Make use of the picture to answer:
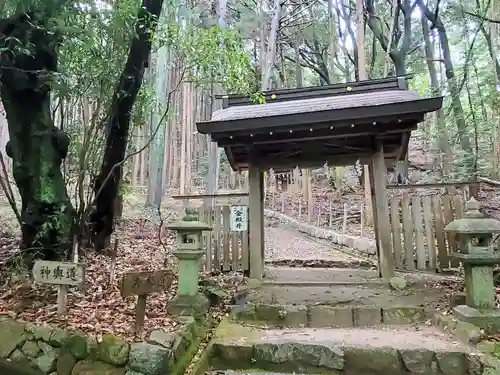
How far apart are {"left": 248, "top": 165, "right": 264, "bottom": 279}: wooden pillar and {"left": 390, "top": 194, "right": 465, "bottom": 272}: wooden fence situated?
2.27 metres

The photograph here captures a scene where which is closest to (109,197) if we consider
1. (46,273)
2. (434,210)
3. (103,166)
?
(103,166)

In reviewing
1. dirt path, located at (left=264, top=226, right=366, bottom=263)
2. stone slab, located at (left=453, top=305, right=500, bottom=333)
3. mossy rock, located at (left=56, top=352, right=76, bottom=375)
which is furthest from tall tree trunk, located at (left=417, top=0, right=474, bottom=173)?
mossy rock, located at (left=56, top=352, right=76, bottom=375)

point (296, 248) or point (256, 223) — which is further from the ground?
point (256, 223)

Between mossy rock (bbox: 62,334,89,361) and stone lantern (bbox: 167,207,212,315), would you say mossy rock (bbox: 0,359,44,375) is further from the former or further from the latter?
stone lantern (bbox: 167,207,212,315)

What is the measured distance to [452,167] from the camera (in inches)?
566

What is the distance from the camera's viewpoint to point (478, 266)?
12.9ft

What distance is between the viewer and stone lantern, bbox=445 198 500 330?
3.89m

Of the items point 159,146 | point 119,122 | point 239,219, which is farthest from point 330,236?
point 119,122

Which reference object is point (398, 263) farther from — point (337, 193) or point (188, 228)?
point (337, 193)

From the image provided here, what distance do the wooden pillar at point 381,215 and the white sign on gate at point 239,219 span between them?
6.72ft

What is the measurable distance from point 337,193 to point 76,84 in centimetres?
1429

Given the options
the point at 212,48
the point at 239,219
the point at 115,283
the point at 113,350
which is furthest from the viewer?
the point at 239,219

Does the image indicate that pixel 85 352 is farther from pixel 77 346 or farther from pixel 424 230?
pixel 424 230

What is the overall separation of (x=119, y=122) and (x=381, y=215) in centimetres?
422
